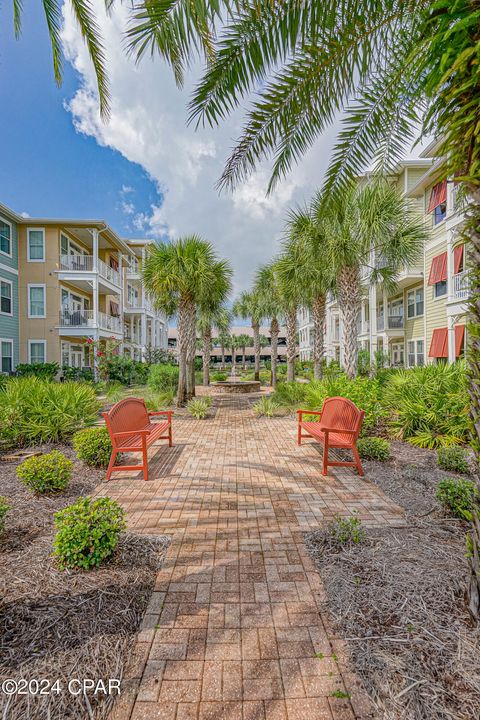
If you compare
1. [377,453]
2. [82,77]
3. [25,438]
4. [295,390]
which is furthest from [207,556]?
[295,390]

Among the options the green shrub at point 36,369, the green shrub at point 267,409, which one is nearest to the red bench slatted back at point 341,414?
the green shrub at point 267,409

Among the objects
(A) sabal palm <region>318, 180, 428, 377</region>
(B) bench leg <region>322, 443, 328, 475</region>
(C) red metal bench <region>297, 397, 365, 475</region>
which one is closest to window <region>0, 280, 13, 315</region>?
(A) sabal palm <region>318, 180, 428, 377</region>

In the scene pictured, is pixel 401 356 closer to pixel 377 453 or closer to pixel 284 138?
pixel 377 453

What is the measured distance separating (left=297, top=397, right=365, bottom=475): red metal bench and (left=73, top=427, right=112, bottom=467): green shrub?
146 inches

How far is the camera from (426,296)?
18.6 metres

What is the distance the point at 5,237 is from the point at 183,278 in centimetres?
1400

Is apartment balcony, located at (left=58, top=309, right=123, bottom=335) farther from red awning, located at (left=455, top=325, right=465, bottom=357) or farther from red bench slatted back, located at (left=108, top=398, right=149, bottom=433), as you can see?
red awning, located at (left=455, top=325, right=465, bottom=357)

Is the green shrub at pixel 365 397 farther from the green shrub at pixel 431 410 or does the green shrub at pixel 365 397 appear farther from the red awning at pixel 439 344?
the red awning at pixel 439 344

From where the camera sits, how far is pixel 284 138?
4742 millimetres

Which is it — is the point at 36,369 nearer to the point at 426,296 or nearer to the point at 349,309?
the point at 349,309

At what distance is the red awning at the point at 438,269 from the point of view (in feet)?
53.3

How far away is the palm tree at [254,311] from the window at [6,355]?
51.4 ft

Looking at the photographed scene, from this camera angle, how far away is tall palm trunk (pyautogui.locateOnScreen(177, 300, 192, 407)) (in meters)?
13.3

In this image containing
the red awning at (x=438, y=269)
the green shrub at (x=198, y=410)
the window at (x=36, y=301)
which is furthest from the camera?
the window at (x=36, y=301)
